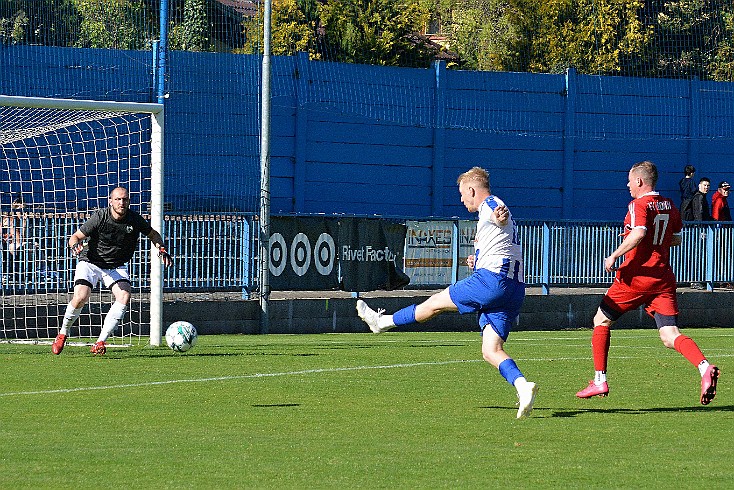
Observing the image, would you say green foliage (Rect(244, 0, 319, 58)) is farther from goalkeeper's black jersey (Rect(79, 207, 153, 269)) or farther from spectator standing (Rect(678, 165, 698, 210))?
goalkeeper's black jersey (Rect(79, 207, 153, 269))

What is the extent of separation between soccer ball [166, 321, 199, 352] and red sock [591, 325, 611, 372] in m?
5.13

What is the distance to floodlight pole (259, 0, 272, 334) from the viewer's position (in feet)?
63.7

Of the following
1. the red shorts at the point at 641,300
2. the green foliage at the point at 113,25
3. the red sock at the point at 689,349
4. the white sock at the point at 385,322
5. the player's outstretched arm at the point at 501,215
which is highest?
the green foliage at the point at 113,25

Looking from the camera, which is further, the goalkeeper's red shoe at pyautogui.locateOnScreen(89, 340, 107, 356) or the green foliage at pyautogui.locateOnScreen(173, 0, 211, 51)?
the green foliage at pyautogui.locateOnScreen(173, 0, 211, 51)

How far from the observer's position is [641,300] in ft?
34.3

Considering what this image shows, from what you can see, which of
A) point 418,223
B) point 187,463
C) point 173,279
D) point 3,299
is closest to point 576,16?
point 418,223

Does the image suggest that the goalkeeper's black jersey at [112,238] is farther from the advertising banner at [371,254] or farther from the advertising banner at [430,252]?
the advertising banner at [430,252]

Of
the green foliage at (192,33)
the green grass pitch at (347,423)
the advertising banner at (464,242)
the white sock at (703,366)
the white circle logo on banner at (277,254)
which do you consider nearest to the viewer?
the green grass pitch at (347,423)

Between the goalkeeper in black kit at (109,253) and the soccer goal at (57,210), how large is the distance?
1.10 m

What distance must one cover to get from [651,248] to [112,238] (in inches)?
263

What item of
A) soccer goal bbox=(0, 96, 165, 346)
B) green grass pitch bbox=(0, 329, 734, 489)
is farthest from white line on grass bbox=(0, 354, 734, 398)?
soccer goal bbox=(0, 96, 165, 346)

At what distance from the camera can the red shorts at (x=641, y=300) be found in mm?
10398

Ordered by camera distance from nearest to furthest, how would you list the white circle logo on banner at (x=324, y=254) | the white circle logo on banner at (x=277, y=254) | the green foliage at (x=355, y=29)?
the white circle logo on banner at (x=277, y=254)
the white circle logo on banner at (x=324, y=254)
the green foliage at (x=355, y=29)

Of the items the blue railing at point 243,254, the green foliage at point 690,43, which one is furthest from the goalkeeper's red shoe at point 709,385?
the green foliage at point 690,43
